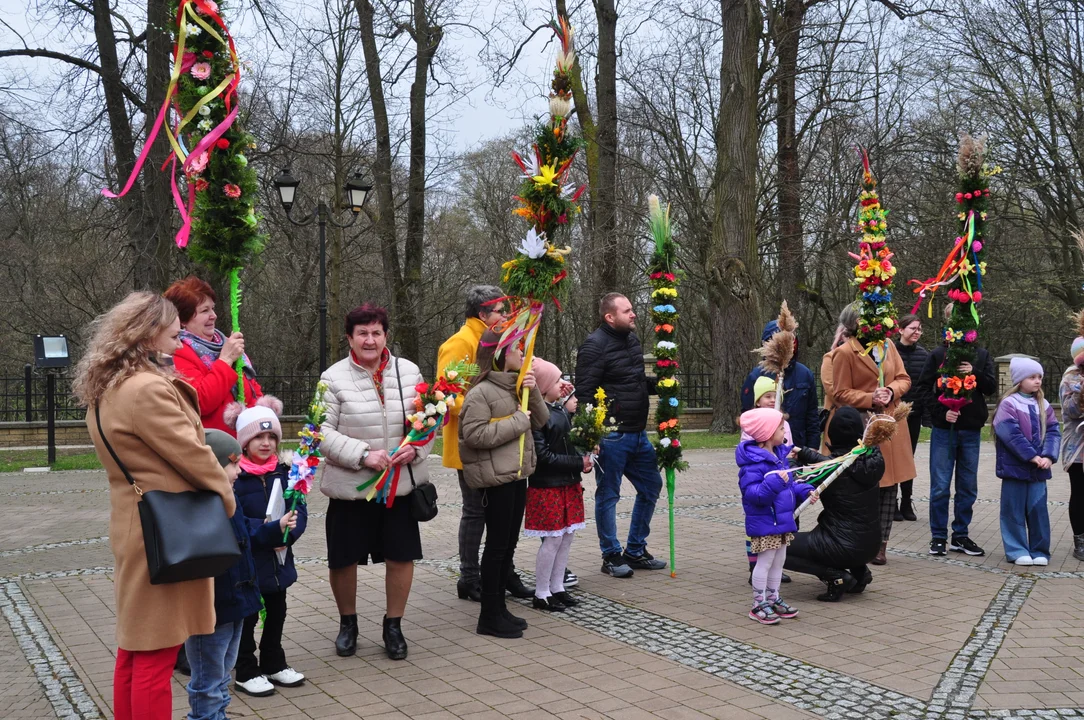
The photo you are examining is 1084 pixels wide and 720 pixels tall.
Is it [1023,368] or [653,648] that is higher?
[1023,368]

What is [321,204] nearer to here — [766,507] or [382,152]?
[382,152]

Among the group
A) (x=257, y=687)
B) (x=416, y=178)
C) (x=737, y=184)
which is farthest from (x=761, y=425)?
(x=416, y=178)

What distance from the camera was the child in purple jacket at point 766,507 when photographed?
6195 mm

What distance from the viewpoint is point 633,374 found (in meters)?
7.29

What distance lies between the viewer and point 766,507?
625 centimetres

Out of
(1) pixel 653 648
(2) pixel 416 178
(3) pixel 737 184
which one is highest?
(2) pixel 416 178

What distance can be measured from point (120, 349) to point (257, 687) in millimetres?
2137

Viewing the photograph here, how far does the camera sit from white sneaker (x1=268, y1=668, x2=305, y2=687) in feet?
16.4

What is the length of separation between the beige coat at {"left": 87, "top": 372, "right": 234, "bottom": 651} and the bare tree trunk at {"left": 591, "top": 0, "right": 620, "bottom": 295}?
16.1 metres

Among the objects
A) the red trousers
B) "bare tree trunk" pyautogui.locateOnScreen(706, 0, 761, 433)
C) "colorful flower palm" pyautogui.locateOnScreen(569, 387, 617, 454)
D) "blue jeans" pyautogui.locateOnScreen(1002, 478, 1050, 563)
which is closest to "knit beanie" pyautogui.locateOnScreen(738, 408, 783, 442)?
"colorful flower palm" pyautogui.locateOnScreen(569, 387, 617, 454)

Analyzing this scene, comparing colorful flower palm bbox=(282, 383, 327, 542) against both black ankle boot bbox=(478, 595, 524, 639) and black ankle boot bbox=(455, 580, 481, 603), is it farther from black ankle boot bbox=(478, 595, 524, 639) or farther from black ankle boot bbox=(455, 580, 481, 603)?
black ankle boot bbox=(455, 580, 481, 603)

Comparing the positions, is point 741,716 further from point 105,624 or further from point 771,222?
point 771,222

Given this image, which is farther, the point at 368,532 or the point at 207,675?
the point at 368,532

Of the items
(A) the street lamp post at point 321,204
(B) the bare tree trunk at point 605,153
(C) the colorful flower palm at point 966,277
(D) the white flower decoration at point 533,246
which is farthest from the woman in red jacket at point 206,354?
(B) the bare tree trunk at point 605,153
